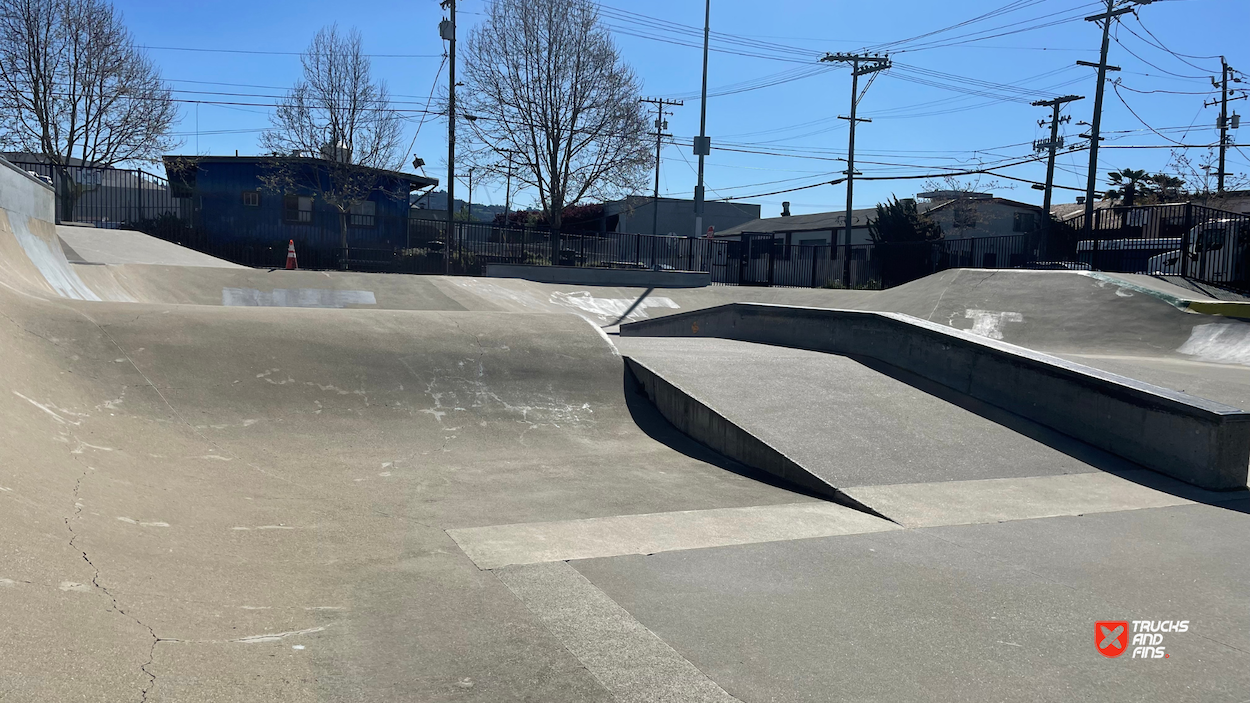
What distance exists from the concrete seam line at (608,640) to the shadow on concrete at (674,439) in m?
3.11

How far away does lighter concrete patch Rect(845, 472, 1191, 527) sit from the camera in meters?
6.02

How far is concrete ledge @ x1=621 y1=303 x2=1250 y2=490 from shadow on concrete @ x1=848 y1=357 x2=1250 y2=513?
80mm

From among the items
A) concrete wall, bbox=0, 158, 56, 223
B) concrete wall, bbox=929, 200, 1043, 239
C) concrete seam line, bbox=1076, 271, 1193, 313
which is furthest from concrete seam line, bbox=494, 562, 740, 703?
concrete wall, bbox=929, 200, 1043, 239

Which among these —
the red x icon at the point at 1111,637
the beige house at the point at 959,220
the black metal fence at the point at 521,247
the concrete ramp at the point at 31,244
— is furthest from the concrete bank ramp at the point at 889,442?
the beige house at the point at 959,220

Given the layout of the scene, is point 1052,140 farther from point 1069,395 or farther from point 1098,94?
point 1069,395

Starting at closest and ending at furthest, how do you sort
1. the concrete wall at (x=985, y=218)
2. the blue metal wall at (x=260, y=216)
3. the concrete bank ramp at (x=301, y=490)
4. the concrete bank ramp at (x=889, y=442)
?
the concrete bank ramp at (x=301, y=490) < the concrete bank ramp at (x=889, y=442) < the blue metal wall at (x=260, y=216) < the concrete wall at (x=985, y=218)

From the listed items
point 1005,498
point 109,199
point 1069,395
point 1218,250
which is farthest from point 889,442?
point 109,199

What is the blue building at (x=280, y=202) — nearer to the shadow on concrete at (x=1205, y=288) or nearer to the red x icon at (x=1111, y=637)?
the shadow on concrete at (x=1205, y=288)

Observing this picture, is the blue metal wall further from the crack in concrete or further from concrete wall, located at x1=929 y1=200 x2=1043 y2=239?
concrete wall, located at x1=929 y1=200 x2=1043 y2=239

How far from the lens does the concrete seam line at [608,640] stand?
314 centimetres

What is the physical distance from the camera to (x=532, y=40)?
1268 inches

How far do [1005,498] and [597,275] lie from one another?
816 inches

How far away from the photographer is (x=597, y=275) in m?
26.5

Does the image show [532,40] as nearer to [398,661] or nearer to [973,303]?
[973,303]
